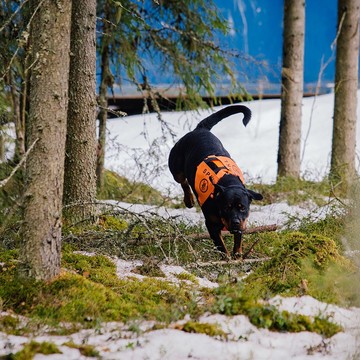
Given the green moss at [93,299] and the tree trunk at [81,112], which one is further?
the tree trunk at [81,112]

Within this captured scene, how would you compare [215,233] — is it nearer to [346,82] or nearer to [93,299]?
[93,299]

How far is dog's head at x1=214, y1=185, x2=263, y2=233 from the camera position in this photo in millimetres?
5648

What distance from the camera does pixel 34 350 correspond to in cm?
311

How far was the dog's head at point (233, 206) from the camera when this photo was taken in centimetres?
565

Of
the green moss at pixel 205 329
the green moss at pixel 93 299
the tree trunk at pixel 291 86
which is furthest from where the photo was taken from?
the tree trunk at pixel 291 86

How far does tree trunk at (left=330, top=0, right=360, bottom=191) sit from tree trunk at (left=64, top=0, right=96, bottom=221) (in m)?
5.38

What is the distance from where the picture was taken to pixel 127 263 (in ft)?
16.9

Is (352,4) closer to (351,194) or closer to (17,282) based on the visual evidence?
(351,194)

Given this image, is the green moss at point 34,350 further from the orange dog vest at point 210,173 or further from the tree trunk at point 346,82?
the tree trunk at point 346,82

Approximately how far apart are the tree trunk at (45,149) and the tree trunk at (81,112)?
1.73 meters

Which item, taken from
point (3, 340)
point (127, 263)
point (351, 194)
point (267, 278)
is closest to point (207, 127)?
point (351, 194)

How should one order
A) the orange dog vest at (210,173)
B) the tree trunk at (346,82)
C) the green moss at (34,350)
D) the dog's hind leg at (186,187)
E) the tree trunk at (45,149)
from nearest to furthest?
the green moss at (34,350) < the tree trunk at (45,149) < the orange dog vest at (210,173) < the dog's hind leg at (186,187) < the tree trunk at (346,82)

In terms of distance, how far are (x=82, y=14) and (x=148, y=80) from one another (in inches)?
132

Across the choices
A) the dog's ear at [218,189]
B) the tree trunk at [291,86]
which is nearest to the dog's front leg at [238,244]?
the dog's ear at [218,189]
